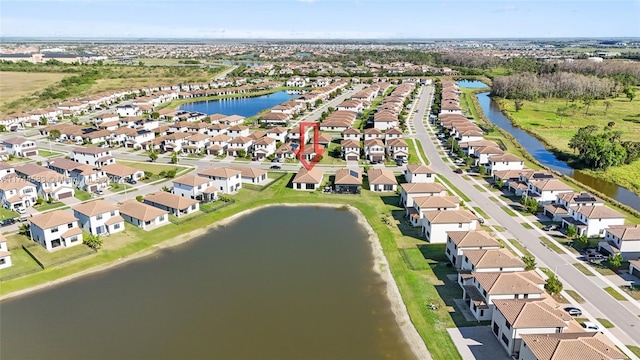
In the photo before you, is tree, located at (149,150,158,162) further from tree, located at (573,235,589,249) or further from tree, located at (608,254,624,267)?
tree, located at (608,254,624,267)

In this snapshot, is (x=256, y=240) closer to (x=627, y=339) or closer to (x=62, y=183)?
(x=62, y=183)

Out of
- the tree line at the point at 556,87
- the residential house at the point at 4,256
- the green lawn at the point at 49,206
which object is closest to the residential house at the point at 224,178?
the green lawn at the point at 49,206

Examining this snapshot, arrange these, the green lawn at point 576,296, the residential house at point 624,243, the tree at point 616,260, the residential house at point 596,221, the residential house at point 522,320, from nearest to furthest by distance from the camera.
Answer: the residential house at point 522,320, the green lawn at point 576,296, the tree at point 616,260, the residential house at point 624,243, the residential house at point 596,221

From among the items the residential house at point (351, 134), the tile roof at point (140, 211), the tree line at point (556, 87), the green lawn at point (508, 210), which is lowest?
the green lawn at point (508, 210)

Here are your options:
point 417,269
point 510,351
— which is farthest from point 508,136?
point 510,351

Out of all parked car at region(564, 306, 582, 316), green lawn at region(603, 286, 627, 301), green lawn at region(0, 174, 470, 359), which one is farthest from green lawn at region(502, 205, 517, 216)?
parked car at region(564, 306, 582, 316)

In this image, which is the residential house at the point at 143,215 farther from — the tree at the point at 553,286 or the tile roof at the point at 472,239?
the tree at the point at 553,286

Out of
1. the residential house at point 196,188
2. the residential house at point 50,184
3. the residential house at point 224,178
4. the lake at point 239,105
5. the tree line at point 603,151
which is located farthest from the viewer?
the lake at point 239,105

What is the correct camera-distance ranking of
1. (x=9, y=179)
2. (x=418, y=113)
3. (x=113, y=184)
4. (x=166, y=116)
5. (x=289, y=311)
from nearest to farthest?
1. (x=289, y=311)
2. (x=9, y=179)
3. (x=113, y=184)
4. (x=166, y=116)
5. (x=418, y=113)
